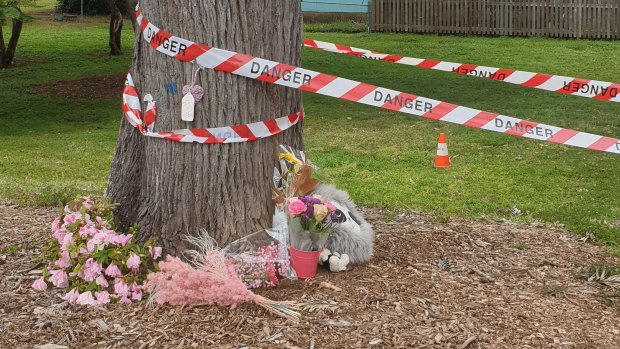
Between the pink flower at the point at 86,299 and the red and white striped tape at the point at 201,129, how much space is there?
92 centimetres

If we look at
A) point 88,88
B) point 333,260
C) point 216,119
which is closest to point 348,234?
point 333,260

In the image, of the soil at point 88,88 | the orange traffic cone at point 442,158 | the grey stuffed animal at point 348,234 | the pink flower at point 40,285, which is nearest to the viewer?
the pink flower at point 40,285

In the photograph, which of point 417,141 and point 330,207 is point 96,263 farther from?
point 417,141

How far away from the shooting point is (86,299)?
454 cm

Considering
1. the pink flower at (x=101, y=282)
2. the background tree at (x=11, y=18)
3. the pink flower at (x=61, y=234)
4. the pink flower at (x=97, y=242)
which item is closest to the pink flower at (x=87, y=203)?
the pink flower at (x=61, y=234)

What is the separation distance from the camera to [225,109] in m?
4.64

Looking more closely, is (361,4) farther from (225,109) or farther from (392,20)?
(225,109)

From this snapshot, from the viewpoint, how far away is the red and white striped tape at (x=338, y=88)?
15.0 feet

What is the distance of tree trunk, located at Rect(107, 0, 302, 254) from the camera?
4.59 m

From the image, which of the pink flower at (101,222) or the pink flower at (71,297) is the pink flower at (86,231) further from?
the pink flower at (71,297)

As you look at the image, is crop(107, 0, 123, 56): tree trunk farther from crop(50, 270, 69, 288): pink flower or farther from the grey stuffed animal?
crop(50, 270, 69, 288): pink flower

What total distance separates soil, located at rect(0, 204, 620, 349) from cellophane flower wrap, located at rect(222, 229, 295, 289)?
8cm

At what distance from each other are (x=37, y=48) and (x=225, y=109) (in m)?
19.6

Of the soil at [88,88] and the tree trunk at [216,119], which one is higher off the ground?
the tree trunk at [216,119]
